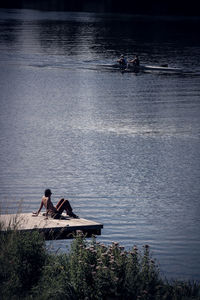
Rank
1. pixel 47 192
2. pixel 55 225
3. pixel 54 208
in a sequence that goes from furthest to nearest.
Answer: pixel 47 192 < pixel 54 208 < pixel 55 225

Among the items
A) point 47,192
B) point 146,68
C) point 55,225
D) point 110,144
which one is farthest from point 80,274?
point 146,68

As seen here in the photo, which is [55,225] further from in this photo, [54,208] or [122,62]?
[122,62]

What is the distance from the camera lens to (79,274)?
1627 cm

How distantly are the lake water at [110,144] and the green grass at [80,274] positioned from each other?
16.1 feet

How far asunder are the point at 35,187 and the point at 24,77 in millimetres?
40542

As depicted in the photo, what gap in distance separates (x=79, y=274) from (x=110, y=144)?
25.6 metres

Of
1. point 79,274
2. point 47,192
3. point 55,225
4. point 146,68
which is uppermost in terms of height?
point 146,68

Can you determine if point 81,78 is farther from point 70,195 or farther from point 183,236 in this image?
point 183,236

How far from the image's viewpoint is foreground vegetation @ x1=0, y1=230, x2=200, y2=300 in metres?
16.0

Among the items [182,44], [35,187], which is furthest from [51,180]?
[182,44]

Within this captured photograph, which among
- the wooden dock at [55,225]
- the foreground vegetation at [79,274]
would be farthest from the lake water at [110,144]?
the foreground vegetation at [79,274]

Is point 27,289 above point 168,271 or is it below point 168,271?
below

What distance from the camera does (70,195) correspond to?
101 feet

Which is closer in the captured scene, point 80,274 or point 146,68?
point 80,274
